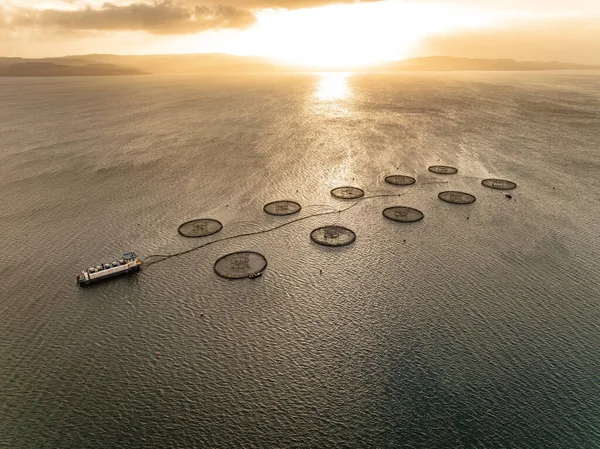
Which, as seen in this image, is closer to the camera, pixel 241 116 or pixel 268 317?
pixel 268 317

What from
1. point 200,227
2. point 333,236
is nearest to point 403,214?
point 333,236

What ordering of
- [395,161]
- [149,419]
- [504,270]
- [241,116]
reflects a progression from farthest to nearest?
1. [241,116]
2. [395,161]
3. [504,270]
4. [149,419]

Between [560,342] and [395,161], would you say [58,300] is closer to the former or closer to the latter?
[560,342]

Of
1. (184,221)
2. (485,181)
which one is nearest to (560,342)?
(485,181)

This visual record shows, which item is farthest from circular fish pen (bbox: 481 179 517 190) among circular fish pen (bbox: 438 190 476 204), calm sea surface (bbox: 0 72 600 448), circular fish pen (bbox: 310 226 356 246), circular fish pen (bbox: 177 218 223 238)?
circular fish pen (bbox: 177 218 223 238)

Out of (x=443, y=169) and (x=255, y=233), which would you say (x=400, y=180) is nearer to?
(x=443, y=169)

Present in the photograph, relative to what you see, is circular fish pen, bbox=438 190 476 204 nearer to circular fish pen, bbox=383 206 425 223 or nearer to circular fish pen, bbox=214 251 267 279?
circular fish pen, bbox=383 206 425 223

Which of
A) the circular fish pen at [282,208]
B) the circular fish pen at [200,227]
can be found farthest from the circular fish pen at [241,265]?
the circular fish pen at [282,208]
